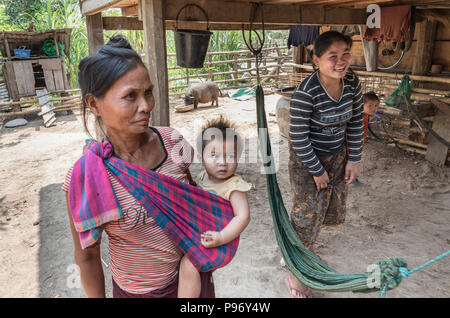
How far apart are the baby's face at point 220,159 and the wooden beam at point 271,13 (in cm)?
116

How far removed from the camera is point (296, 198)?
6.26 ft

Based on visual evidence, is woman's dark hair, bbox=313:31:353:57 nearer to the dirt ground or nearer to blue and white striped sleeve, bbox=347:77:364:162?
blue and white striped sleeve, bbox=347:77:364:162

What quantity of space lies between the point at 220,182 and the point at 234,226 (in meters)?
0.22

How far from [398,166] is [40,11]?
11661 mm

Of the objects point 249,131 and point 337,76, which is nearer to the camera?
point 337,76

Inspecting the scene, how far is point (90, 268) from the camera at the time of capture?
882 millimetres

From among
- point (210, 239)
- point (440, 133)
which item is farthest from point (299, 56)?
point (210, 239)

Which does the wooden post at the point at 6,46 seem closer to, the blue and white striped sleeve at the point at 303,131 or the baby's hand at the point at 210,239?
the blue and white striped sleeve at the point at 303,131

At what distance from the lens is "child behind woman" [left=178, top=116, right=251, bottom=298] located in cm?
95

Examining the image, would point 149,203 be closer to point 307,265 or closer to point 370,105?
point 307,265

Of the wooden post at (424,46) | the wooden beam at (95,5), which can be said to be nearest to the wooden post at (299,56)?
the wooden post at (424,46)

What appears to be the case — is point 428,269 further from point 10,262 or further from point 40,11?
point 40,11

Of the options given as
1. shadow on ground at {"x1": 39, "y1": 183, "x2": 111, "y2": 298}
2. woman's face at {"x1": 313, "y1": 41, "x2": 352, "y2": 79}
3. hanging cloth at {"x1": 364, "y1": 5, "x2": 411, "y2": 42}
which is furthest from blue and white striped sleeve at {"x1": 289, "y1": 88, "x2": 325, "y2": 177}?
hanging cloth at {"x1": 364, "y1": 5, "x2": 411, "y2": 42}
